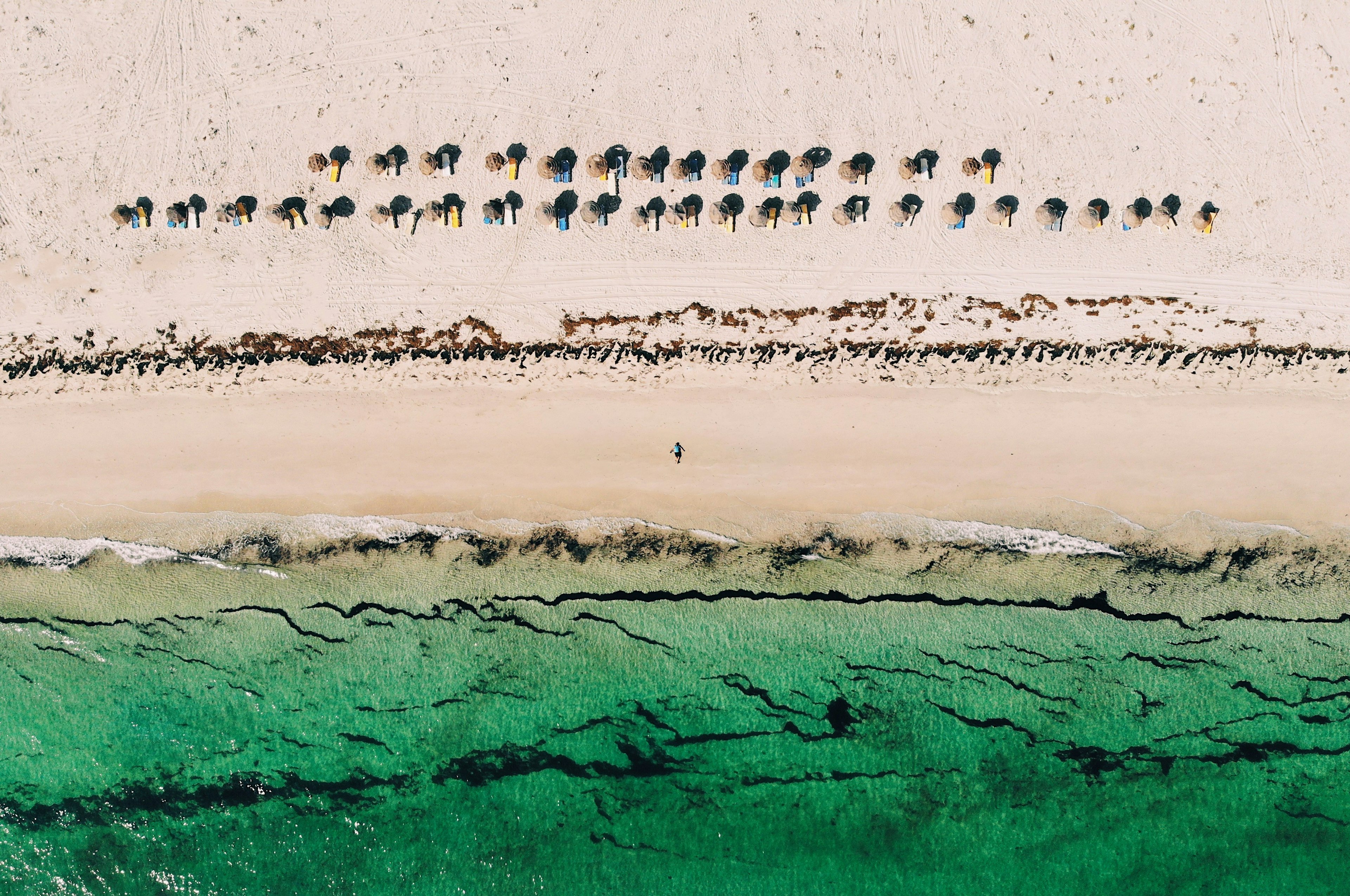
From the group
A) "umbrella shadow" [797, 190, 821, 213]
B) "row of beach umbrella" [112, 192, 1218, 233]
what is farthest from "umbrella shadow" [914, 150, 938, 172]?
"umbrella shadow" [797, 190, 821, 213]

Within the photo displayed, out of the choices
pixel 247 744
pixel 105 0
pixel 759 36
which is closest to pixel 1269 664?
pixel 759 36

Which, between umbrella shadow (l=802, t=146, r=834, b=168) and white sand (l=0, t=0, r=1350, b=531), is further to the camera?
umbrella shadow (l=802, t=146, r=834, b=168)

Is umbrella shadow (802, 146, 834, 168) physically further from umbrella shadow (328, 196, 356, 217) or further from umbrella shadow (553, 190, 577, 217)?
umbrella shadow (328, 196, 356, 217)

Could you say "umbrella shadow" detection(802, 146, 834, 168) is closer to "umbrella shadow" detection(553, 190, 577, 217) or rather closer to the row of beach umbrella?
the row of beach umbrella

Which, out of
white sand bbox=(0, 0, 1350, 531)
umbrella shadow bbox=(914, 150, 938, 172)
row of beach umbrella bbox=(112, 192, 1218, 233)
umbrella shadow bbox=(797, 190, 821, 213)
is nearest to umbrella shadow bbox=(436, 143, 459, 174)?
white sand bbox=(0, 0, 1350, 531)

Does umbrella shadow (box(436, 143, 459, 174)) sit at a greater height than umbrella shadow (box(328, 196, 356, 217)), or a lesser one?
greater

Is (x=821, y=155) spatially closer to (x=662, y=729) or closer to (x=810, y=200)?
(x=810, y=200)

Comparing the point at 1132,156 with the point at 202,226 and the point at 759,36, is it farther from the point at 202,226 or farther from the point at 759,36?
the point at 202,226
